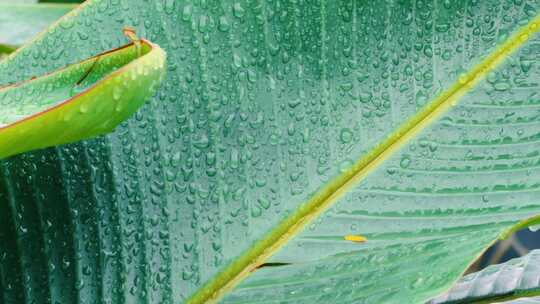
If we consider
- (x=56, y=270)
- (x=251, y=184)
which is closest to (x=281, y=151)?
(x=251, y=184)

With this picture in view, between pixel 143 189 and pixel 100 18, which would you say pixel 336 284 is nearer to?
pixel 143 189

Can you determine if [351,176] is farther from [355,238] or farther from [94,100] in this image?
[94,100]

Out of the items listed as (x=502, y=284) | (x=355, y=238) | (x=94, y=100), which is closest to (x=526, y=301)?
(x=502, y=284)

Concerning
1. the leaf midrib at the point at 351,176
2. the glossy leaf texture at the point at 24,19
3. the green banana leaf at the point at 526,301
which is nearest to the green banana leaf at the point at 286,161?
the leaf midrib at the point at 351,176

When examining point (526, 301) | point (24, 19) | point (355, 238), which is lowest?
point (526, 301)

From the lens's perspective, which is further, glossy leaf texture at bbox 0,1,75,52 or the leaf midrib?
glossy leaf texture at bbox 0,1,75,52

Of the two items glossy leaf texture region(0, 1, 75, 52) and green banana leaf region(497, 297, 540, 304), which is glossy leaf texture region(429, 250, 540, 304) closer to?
green banana leaf region(497, 297, 540, 304)

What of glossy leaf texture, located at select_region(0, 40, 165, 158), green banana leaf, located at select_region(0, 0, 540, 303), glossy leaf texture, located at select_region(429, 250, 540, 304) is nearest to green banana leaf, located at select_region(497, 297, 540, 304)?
glossy leaf texture, located at select_region(429, 250, 540, 304)
